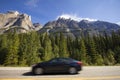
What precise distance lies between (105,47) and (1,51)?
→ 70424 millimetres

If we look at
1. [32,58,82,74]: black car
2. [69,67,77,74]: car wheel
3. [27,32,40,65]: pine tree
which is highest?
[27,32,40,65]: pine tree

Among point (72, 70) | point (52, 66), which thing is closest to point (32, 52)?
point (52, 66)

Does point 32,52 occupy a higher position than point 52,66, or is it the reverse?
point 32,52

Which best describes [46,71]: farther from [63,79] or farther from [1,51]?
[1,51]

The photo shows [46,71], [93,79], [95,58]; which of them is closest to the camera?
[93,79]

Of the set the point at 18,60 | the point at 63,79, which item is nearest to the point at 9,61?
the point at 18,60

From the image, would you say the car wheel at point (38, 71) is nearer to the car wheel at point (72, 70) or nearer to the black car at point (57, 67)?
the black car at point (57, 67)

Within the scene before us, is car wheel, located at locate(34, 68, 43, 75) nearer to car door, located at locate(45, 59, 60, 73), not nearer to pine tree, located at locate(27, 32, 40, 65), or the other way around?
car door, located at locate(45, 59, 60, 73)

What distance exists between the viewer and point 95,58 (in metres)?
77.1

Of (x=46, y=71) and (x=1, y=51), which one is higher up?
(x=1, y=51)

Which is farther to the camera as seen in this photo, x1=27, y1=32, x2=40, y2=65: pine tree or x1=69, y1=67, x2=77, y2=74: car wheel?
x1=27, y1=32, x2=40, y2=65: pine tree

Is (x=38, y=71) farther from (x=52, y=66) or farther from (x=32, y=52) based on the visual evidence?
(x=32, y=52)

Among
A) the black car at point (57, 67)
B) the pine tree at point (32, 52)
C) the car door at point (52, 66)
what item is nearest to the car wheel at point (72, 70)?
the black car at point (57, 67)

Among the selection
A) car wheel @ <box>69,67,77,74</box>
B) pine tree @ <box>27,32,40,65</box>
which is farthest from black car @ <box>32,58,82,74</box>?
pine tree @ <box>27,32,40,65</box>
